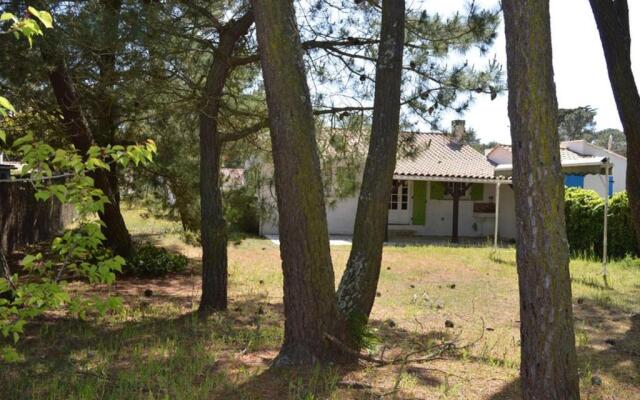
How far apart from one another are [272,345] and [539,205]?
145 inches

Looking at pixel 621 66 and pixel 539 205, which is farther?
pixel 621 66

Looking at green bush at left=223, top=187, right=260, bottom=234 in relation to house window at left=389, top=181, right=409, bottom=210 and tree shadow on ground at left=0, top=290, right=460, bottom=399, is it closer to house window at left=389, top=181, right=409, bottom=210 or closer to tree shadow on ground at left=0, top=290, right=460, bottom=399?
tree shadow on ground at left=0, top=290, right=460, bottom=399

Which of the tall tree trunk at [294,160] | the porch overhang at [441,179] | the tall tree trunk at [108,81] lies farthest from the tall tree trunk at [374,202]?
the porch overhang at [441,179]

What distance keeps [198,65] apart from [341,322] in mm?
5608

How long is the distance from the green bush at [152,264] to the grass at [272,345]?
21.1 inches

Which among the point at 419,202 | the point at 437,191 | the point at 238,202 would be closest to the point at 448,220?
the point at 437,191

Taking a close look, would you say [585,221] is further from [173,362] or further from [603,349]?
[173,362]

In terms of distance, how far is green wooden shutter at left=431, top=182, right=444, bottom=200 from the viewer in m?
25.1

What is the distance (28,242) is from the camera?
591 inches

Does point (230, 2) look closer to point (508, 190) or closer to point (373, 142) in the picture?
point (373, 142)

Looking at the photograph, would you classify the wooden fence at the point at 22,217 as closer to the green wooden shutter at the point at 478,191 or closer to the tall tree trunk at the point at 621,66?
the tall tree trunk at the point at 621,66

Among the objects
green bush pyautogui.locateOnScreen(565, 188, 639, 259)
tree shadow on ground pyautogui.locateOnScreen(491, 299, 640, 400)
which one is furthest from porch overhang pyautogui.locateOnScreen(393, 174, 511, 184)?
tree shadow on ground pyautogui.locateOnScreen(491, 299, 640, 400)

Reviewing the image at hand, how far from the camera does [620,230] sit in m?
16.3

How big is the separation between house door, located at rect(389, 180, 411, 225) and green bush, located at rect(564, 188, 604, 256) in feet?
25.4
